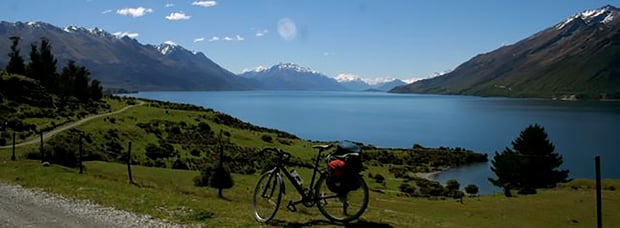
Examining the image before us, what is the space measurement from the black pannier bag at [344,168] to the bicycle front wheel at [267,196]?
60.9 inches

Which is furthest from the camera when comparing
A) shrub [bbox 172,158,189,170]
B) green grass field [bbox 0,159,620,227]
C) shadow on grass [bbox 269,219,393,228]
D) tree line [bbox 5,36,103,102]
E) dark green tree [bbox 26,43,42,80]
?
dark green tree [bbox 26,43,42,80]

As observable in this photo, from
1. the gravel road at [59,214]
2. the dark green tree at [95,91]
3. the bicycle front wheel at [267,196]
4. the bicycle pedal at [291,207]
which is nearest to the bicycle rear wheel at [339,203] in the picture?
the bicycle front wheel at [267,196]

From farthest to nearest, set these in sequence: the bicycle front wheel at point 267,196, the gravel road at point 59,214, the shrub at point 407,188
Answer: the shrub at point 407,188 → the bicycle front wheel at point 267,196 → the gravel road at point 59,214

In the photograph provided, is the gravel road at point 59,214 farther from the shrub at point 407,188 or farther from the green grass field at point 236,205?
the shrub at point 407,188

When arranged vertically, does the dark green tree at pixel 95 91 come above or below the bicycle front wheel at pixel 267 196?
above

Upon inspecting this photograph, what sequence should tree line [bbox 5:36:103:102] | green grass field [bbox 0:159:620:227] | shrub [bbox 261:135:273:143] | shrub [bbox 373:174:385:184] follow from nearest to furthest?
1. green grass field [bbox 0:159:620:227]
2. shrub [bbox 373:174:385:184]
3. shrub [bbox 261:135:273:143]
4. tree line [bbox 5:36:103:102]

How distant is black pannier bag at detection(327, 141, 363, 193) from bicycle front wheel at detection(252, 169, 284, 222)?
1546mm

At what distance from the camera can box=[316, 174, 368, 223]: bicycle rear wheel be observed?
11086 mm

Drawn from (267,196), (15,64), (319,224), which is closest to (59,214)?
(267,196)

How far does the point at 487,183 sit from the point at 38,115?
5779 cm

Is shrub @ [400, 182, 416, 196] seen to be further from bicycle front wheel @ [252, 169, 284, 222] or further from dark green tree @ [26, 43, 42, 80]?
dark green tree @ [26, 43, 42, 80]

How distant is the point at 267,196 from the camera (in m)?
12.4

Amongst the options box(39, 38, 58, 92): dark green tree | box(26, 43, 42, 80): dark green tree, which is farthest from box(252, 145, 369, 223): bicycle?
box(26, 43, 42, 80): dark green tree

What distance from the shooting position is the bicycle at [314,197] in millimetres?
11164
